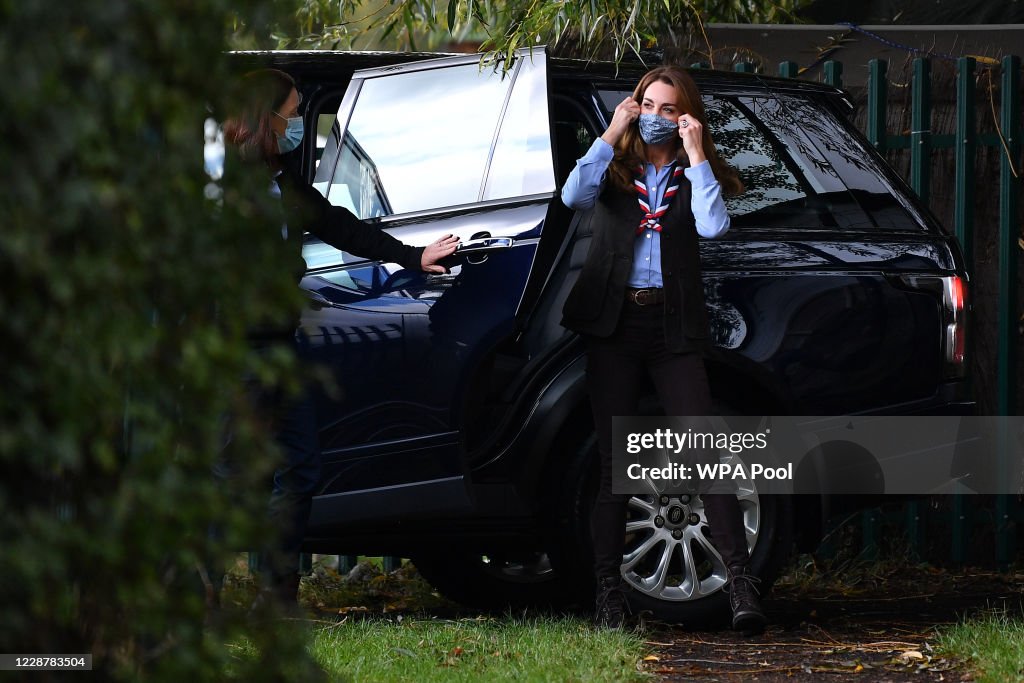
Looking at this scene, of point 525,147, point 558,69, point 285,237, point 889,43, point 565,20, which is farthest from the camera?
point 889,43

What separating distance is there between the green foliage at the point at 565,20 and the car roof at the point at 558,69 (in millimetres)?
143

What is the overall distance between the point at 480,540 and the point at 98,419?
3037 millimetres

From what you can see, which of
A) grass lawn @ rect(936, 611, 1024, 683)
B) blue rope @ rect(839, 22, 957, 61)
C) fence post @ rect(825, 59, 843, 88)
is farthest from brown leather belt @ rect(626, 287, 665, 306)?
blue rope @ rect(839, 22, 957, 61)

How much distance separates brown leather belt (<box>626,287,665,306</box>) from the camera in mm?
4516

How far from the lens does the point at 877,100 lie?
6457 mm

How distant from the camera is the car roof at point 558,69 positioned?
4.93 metres

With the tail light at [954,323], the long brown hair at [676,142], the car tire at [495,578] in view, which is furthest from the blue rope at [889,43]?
the car tire at [495,578]

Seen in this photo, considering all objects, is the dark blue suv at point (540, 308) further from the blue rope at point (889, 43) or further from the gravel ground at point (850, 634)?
the blue rope at point (889, 43)

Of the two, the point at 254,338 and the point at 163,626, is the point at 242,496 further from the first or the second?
the point at 254,338

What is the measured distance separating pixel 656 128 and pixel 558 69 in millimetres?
548

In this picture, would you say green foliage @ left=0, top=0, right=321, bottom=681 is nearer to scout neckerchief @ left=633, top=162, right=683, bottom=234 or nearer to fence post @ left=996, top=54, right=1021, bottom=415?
scout neckerchief @ left=633, top=162, right=683, bottom=234

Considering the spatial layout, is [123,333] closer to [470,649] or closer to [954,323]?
[470,649]

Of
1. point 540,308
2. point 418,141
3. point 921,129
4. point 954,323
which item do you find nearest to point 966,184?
point 921,129

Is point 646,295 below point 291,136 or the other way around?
below
